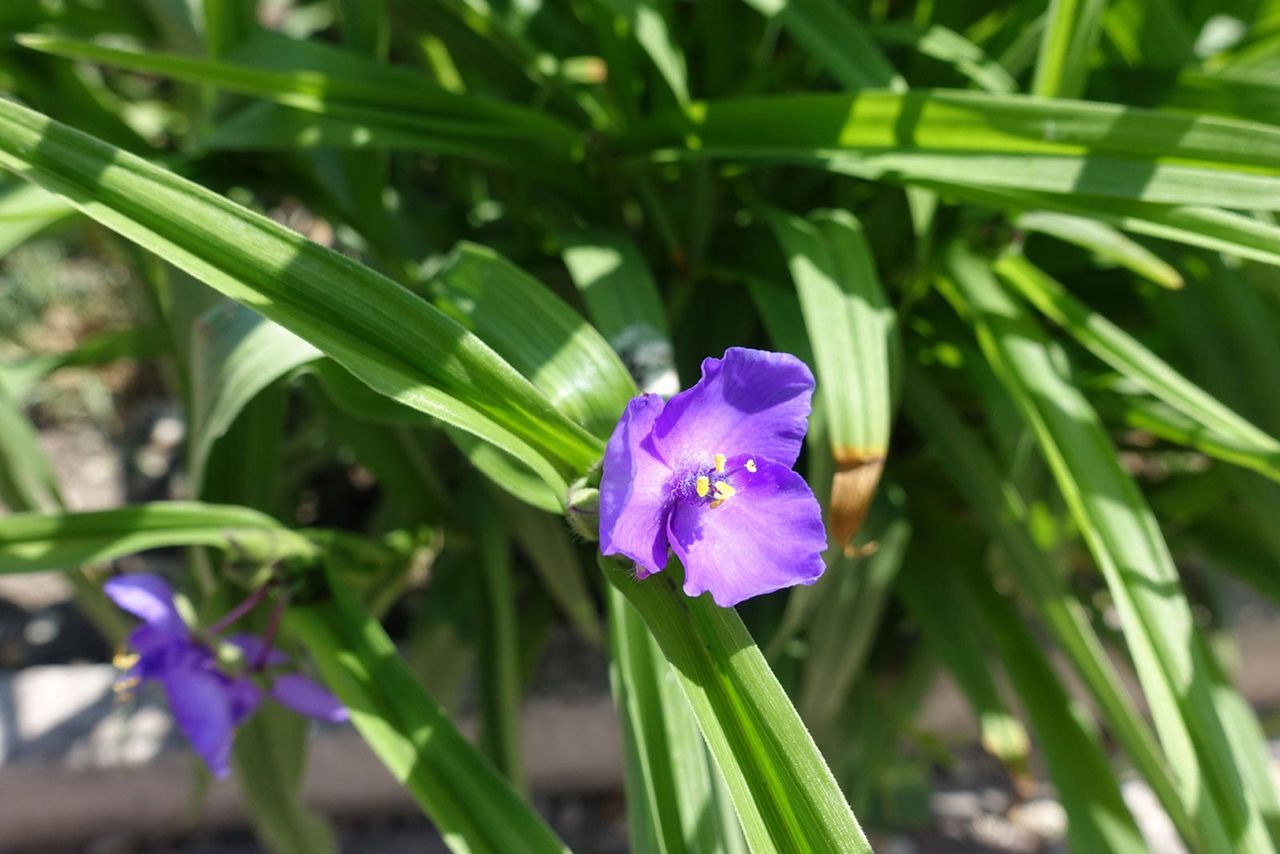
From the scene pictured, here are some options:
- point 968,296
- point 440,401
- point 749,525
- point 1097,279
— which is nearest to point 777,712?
point 749,525

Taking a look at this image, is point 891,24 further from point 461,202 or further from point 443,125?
point 461,202

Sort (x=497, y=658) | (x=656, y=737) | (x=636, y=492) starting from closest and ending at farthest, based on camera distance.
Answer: (x=636, y=492) < (x=656, y=737) < (x=497, y=658)

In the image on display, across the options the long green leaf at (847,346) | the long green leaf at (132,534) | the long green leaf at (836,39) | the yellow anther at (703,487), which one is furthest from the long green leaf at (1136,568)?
the long green leaf at (132,534)

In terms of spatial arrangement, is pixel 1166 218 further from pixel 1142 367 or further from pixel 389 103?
pixel 389 103

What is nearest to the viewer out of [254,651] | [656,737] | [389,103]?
[656,737]

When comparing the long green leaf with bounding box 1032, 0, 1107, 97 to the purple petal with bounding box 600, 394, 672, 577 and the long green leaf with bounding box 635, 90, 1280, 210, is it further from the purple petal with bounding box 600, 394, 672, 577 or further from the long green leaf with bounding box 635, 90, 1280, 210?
the purple petal with bounding box 600, 394, 672, 577

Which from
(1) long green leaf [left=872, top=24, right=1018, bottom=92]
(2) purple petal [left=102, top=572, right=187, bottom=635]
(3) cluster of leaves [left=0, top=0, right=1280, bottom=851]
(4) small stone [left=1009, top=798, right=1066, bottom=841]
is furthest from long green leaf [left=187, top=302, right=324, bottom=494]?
(4) small stone [left=1009, top=798, right=1066, bottom=841]

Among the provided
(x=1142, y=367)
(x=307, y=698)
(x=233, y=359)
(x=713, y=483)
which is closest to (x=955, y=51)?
(x=1142, y=367)
